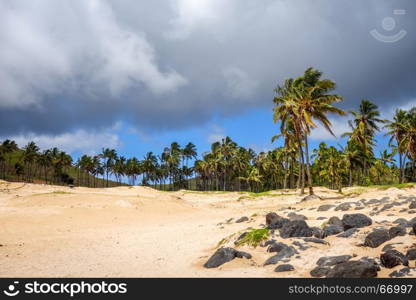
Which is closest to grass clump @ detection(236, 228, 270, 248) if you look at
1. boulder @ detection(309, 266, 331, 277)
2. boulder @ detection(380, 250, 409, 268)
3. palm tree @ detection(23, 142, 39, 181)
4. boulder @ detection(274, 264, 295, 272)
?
boulder @ detection(274, 264, 295, 272)

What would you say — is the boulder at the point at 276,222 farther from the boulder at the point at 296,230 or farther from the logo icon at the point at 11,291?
the logo icon at the point at 11,291

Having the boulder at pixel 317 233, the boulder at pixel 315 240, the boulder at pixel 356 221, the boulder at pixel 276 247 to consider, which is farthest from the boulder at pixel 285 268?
the boulder at pixel 356 221

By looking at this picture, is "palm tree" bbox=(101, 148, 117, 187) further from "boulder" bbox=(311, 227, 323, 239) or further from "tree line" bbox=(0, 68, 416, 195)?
Result: "boulder" bbox=(311, 227, 323, 239)

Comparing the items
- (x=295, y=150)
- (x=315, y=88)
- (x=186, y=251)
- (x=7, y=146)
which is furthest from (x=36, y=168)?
(x=186, y=251)

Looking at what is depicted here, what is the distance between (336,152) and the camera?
253 feet

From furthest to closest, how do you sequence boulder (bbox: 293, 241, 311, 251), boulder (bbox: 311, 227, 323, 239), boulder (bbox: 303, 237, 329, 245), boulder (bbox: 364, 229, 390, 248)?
boulder (bbox: 311, 227, 323, 239), boulder (bbox: 303, 237, 329, 245), boulder (bbox: 293, 241, 311, 251), boulder (bbox: 364, 229, 390, 248)

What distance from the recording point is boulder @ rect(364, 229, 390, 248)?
9.49 metres

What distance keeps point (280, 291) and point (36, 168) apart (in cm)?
18293

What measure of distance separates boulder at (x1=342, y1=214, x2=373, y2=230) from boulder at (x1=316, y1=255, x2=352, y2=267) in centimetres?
312

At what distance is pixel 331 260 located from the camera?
873 cm

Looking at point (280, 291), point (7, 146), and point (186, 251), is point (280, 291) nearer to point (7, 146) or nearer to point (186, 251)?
point (186, 251)

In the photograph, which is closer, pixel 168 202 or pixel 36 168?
pixel 168 202

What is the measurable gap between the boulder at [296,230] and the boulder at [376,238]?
2252 millimetres

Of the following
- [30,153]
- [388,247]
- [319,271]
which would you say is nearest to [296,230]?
[388,247]
